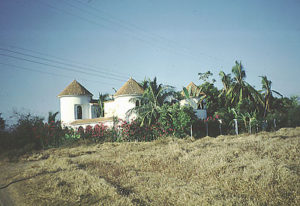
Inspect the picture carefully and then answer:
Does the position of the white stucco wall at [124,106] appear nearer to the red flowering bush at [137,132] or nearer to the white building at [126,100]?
the white building at [126,100]

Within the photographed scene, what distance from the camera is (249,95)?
28.1 meters

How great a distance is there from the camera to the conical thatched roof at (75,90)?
2414 cm

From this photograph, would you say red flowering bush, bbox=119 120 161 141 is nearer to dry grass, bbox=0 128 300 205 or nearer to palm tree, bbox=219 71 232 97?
dry grass, bbox=0 128 300 205

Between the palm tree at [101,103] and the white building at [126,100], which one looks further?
the palm tree at [101,103]

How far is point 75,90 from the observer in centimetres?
2441

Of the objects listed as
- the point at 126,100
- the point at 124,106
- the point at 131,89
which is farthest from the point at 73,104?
the point at 131,89

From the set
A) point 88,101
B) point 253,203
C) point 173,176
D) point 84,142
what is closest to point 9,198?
point 173,176

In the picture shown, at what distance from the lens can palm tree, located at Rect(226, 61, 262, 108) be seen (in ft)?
87.9

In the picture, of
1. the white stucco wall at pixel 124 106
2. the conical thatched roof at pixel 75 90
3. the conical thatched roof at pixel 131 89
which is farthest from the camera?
the conical thatched roof at pixel 75 90

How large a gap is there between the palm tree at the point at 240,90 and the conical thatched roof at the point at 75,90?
1694 centimetres

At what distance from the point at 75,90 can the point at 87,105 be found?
213 cm

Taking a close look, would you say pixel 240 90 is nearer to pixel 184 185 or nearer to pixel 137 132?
pixel 137 132

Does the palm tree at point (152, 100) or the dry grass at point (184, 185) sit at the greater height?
the palm tree at point (152, 100)

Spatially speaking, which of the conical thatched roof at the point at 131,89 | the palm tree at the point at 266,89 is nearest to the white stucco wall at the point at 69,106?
the conical thatched roof at the point at 131,89
